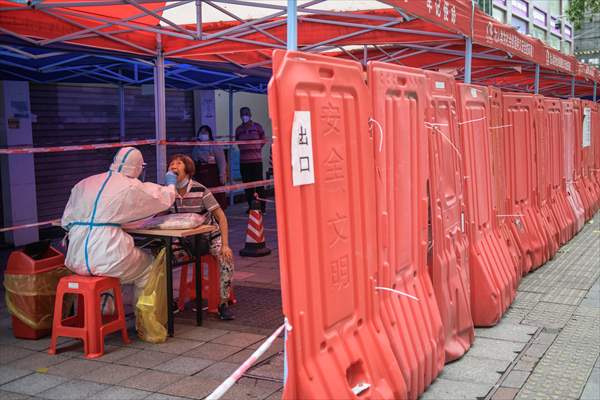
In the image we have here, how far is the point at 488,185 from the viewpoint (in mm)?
7363

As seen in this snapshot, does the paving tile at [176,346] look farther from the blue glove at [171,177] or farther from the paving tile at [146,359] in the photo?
the blue glove at [171,177]

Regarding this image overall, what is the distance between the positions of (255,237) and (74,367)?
4.80 meters

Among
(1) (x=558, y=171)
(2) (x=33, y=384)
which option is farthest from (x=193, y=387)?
(1) (x=558, y=171)

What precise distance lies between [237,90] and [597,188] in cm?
817

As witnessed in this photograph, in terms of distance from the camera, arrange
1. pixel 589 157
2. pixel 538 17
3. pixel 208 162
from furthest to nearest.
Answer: pixel 538 17
pixel 589 157
pixel 208 162

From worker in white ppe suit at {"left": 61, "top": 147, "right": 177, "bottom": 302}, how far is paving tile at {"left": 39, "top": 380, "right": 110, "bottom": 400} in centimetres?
103

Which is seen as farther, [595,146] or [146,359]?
[595,146]

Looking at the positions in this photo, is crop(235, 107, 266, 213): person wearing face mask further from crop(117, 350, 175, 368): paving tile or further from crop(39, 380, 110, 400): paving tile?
A: crop(39, 380, 110, 400): paving tile

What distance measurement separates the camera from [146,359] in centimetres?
582

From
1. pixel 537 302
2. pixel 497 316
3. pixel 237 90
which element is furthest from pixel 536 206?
pixel 237 90

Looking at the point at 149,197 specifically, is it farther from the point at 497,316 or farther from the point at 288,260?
the point at 497,316

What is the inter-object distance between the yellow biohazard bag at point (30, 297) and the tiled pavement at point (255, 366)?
0.22 meters

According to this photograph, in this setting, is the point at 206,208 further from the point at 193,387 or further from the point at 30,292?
the point at 193,387

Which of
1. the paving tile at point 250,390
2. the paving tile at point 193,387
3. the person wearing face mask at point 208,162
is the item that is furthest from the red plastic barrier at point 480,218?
the person wearing face mask at point 208,162
